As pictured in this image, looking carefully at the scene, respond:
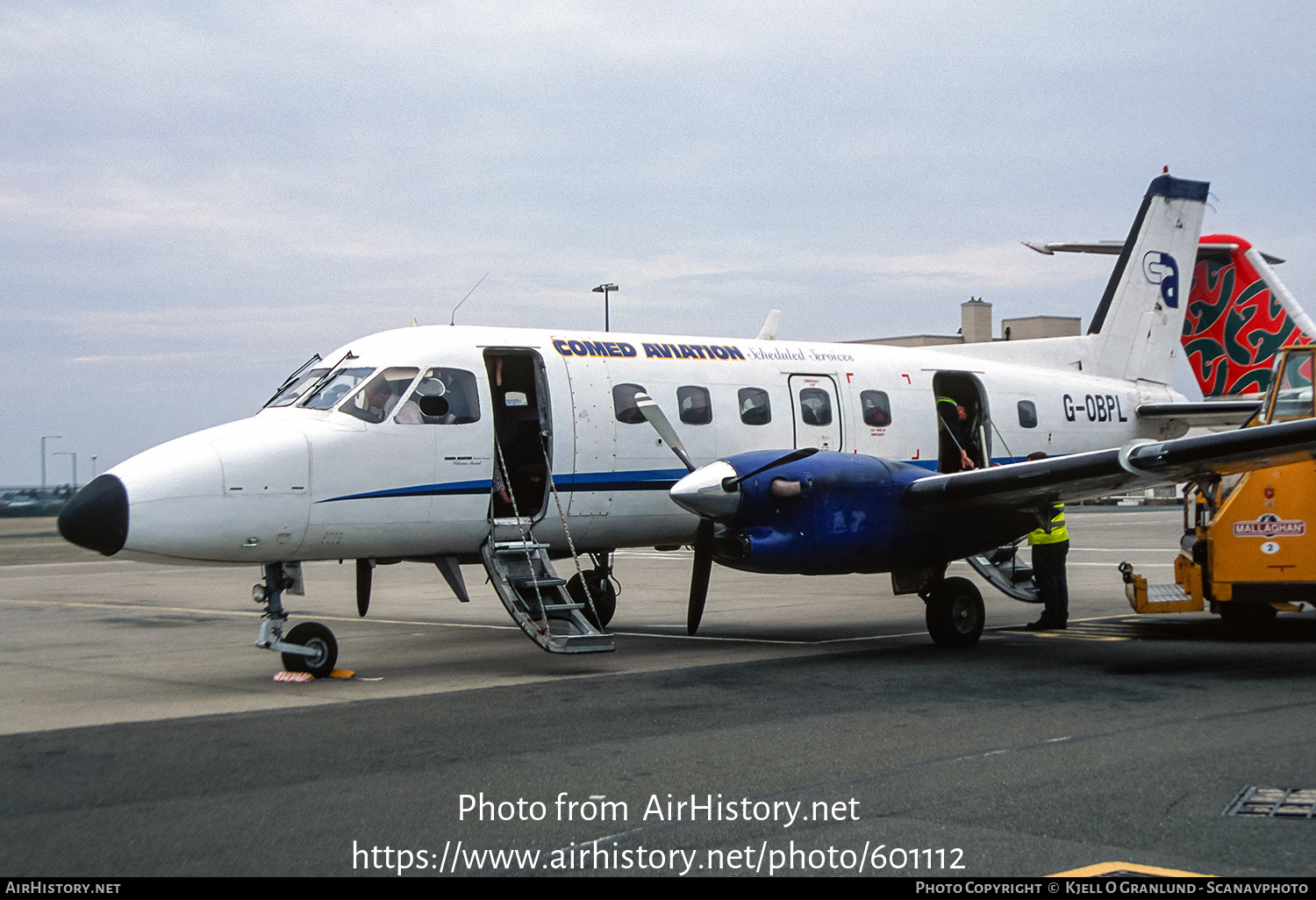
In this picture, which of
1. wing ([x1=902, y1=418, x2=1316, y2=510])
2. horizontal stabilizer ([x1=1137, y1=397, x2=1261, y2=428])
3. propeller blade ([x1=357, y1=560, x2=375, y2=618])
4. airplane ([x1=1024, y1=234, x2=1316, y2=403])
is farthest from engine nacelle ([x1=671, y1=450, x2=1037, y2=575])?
airplane ([x1=1024, y1=234, x2=1316, y2=403])

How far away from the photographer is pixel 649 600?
18297 millimetres

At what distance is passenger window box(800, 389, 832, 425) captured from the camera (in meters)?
13.7

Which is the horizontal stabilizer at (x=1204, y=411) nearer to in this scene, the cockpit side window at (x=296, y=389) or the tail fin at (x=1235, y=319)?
the tail fin at (x=1235, y=319)

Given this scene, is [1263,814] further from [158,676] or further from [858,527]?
[158,676]

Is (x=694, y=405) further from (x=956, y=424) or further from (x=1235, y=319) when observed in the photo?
(x=1235, y=319)

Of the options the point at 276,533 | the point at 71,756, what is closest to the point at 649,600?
the point at 276,533

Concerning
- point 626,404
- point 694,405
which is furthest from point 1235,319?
point 626,404

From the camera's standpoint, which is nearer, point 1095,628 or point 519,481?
point 519,481

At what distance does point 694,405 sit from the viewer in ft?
42.8

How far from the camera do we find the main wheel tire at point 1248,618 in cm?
1254

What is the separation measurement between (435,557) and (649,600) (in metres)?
6.98

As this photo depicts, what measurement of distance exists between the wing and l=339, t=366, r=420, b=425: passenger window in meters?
4.69

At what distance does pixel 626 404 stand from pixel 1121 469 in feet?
15.6

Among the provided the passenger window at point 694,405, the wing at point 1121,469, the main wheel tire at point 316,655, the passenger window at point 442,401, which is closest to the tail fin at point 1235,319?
the wing at point 1121,469
